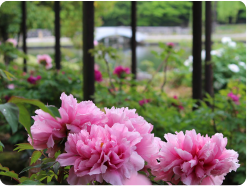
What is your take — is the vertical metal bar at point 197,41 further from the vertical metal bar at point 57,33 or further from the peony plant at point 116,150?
the peony plant at point 116,150

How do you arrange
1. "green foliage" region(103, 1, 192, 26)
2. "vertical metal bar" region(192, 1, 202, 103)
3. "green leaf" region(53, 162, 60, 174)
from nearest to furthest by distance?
"green leaf" region(53, 162, 60, 174)
"vertical metal bar" region(192, 1, 202, 103)
"green foliage" region(103, 1, 192, 26)

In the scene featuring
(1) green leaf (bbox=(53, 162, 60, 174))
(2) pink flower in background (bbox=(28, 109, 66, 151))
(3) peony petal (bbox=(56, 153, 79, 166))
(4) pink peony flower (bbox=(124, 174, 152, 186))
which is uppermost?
(2) pink flower in background (bbox=(28, 109, 66, 151))

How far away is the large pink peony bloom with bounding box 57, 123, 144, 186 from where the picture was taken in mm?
451

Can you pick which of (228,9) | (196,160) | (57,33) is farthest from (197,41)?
(228,9)

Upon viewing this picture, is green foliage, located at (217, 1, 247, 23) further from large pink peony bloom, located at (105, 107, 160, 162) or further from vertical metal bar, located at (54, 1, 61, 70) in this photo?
large pink peony bloom, located at (105, 107, 160, 162)

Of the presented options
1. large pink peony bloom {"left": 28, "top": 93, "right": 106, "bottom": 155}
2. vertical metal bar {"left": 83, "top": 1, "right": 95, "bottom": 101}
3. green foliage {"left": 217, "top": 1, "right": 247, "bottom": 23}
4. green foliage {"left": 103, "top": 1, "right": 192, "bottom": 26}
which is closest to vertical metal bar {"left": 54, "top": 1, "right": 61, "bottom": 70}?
vertical metal bar {"left": 83, "top": 1, "right": 95, "bottom": 101}

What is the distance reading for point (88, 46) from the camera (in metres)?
2.23

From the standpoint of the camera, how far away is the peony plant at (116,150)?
0.45m

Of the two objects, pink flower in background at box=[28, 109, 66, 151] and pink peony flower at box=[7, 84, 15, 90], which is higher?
pink flower in background at box=[28, 109, 66, 151]

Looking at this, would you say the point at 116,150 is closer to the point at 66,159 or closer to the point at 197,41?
the point at 66,159

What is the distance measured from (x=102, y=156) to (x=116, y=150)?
2 centimetres

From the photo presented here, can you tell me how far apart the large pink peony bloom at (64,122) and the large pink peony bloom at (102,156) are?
0.03 m

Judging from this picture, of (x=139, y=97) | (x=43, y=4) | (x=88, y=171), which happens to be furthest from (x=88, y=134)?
(x=43, y=4)

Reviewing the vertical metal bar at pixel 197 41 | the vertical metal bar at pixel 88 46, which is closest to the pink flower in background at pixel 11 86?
the vertical metal bar at pixel 88 46
